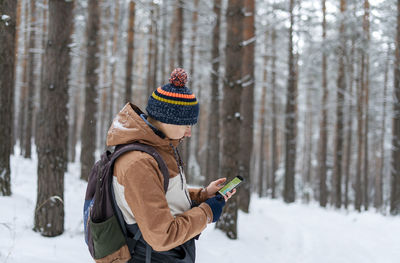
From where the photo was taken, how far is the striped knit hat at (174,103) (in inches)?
82.1

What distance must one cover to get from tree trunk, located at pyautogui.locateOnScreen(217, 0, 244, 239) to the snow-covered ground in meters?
0.52

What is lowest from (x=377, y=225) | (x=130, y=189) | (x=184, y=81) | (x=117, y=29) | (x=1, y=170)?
(x=377, y=225)

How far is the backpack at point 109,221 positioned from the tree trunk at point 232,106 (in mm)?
5321

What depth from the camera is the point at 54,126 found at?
17.8 feet

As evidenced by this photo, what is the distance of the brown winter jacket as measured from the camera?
5.80 ft

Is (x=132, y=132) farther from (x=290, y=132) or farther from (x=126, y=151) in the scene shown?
(x=290, y=132)

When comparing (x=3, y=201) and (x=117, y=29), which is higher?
(x=117, y=29)

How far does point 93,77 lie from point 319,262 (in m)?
9.03

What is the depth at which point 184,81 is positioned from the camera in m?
2.14

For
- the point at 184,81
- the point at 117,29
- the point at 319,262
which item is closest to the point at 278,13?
the point at 117,29

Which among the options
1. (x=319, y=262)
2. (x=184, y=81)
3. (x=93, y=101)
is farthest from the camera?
(x=93, y=101)

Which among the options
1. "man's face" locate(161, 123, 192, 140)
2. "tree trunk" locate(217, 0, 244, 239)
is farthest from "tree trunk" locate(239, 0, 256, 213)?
"man's face" locate(161, 123, 192, 140)

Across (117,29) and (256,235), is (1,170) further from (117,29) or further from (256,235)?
(117,29)

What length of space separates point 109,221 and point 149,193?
1.09 feet
